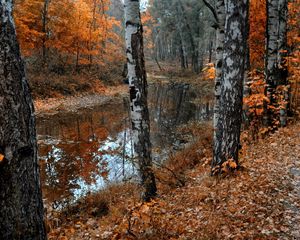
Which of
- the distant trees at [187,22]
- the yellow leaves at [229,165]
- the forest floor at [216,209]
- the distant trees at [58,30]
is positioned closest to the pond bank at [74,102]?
the distant trees at [58,30]

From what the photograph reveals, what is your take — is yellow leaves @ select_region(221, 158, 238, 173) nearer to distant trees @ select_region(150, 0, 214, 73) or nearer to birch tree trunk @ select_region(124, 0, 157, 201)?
birch tree trunk @ select_region(124, 0, 157, 201)

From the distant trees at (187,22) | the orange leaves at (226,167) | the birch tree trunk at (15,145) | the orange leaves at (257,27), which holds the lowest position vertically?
the orange leaves at (226,167)

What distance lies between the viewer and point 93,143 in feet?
45.7

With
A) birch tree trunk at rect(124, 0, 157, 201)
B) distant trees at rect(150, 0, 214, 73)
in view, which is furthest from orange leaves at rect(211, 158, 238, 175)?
distant trees at rect(150, 0, 214, 73)

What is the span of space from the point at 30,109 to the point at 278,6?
1010 cm

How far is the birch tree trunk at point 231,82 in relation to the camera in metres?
5.67

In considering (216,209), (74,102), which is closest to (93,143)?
(216,209)

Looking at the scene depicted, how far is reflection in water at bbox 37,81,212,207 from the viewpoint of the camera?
938 centimetres

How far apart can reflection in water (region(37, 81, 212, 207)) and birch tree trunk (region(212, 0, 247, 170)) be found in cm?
217

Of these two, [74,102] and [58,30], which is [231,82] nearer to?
[74,102]

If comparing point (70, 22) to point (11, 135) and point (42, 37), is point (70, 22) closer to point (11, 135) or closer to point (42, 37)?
point (42, 37)

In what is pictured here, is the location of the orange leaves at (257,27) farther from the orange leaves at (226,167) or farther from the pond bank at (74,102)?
the pond bank at (74,102)

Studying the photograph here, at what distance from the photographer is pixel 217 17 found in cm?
702

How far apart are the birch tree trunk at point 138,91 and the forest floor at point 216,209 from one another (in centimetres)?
69
